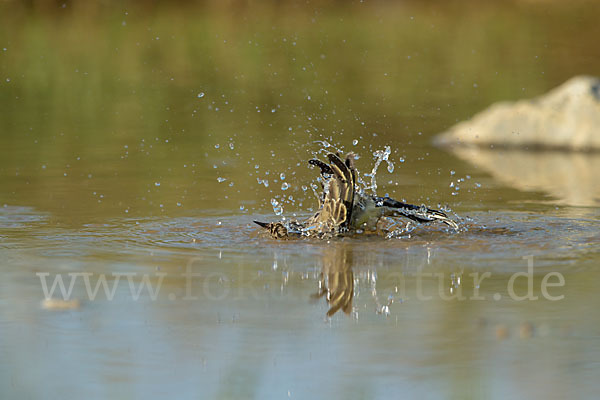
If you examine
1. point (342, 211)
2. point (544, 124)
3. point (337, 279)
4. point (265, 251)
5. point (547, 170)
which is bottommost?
point (337, 279)

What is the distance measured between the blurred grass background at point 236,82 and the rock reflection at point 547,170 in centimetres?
54

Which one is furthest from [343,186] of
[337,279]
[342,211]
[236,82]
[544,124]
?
[236,82]

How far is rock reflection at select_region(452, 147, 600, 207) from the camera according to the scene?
28.0ft

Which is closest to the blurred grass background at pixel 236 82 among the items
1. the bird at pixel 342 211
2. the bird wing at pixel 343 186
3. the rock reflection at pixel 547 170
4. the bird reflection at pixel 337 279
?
the rock reflection at pixel 547 170

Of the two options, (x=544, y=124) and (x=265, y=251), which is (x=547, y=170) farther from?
(x=265, y=251)

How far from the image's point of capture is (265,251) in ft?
20.0

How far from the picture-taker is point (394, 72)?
17.2 meters

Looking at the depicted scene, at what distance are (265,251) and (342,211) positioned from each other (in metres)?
0.56

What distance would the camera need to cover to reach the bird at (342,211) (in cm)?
639

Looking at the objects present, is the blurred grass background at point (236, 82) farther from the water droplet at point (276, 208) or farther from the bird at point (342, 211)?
the bird at point (342, 211)

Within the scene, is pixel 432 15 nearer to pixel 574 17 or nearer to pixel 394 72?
pixel 574 17

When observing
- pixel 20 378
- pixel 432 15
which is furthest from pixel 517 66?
pixel 20 378

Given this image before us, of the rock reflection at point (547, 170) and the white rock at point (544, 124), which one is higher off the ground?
the white rock at point (544, 124)

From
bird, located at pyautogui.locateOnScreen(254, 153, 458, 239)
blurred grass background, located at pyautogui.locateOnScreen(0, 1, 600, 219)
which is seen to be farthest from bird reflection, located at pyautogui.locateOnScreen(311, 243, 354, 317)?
blurred grass background, located at pyautogui.locateOnScreen(0, 1, 600, 219)
